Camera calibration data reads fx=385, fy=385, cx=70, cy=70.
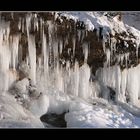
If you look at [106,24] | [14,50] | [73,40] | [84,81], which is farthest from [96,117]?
[14,50]

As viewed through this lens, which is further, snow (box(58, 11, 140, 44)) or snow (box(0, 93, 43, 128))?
snow (box(58, 11, 140, 44))

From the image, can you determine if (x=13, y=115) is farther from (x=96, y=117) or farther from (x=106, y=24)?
(x=106, y=24)

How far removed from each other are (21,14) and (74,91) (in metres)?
0.97

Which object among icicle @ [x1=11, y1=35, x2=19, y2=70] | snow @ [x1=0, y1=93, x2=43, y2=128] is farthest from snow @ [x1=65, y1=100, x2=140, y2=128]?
icicle @ [x1=11, y1=35, x2=19, y2=70]

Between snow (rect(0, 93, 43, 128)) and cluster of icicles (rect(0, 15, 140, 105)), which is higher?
cluster of icicles (rect(0, 15, 140, 105))

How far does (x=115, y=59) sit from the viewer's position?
4.10 meters

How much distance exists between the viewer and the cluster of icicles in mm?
3984

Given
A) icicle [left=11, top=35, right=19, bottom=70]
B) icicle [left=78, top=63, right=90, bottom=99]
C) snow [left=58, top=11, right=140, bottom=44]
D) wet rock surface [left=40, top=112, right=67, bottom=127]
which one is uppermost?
snow [left=58, top=11, right=140, bottom=44]

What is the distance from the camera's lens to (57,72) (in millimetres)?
4047

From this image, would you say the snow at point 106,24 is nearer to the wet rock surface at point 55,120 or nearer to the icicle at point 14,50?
the icicle at point 14,50

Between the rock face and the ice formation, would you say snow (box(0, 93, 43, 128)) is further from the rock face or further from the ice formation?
the rock face

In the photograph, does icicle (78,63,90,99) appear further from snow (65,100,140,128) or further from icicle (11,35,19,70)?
icicle (11,35,19,70)
